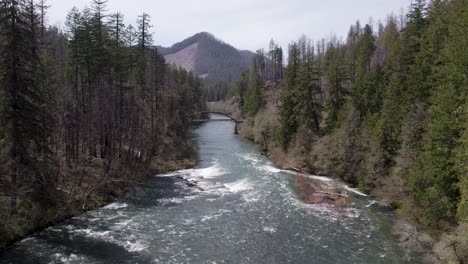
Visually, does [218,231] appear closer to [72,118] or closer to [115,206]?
[115,206]

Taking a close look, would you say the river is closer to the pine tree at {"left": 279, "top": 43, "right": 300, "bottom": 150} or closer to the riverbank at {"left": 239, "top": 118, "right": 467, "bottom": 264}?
the riverbank at {"left": 239, "top": 118, "right": 467, "bottom": 264}

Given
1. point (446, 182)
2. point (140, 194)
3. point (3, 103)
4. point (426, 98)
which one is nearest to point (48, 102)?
point (3, 103)

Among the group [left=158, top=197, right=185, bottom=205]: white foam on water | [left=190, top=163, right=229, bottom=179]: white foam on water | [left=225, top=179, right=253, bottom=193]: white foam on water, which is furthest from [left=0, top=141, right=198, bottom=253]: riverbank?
[left=225, top=179, right=253, bottom=193]: white foam on water

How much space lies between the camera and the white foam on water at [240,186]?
34688mm

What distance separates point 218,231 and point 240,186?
11.5 meters

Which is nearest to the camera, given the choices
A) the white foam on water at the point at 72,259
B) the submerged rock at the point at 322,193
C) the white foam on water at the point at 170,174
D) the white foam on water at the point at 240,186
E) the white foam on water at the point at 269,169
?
the white foam on water at the point at 72,259

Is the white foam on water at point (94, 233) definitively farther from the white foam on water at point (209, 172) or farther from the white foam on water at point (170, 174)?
the white foam on water at point (209, 172)

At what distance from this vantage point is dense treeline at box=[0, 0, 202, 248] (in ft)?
74.0

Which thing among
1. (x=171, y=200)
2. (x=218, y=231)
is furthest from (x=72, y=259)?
(x=171, y=200)

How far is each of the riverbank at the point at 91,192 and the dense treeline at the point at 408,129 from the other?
49.5 feet

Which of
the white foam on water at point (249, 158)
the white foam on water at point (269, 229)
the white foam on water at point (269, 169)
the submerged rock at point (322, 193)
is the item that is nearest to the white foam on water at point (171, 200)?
the white foam on water at point (269, 229)

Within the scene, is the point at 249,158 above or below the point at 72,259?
above

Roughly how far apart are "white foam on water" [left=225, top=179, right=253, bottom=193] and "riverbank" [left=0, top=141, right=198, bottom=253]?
29.3 feet

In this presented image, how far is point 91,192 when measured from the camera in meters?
30.4
